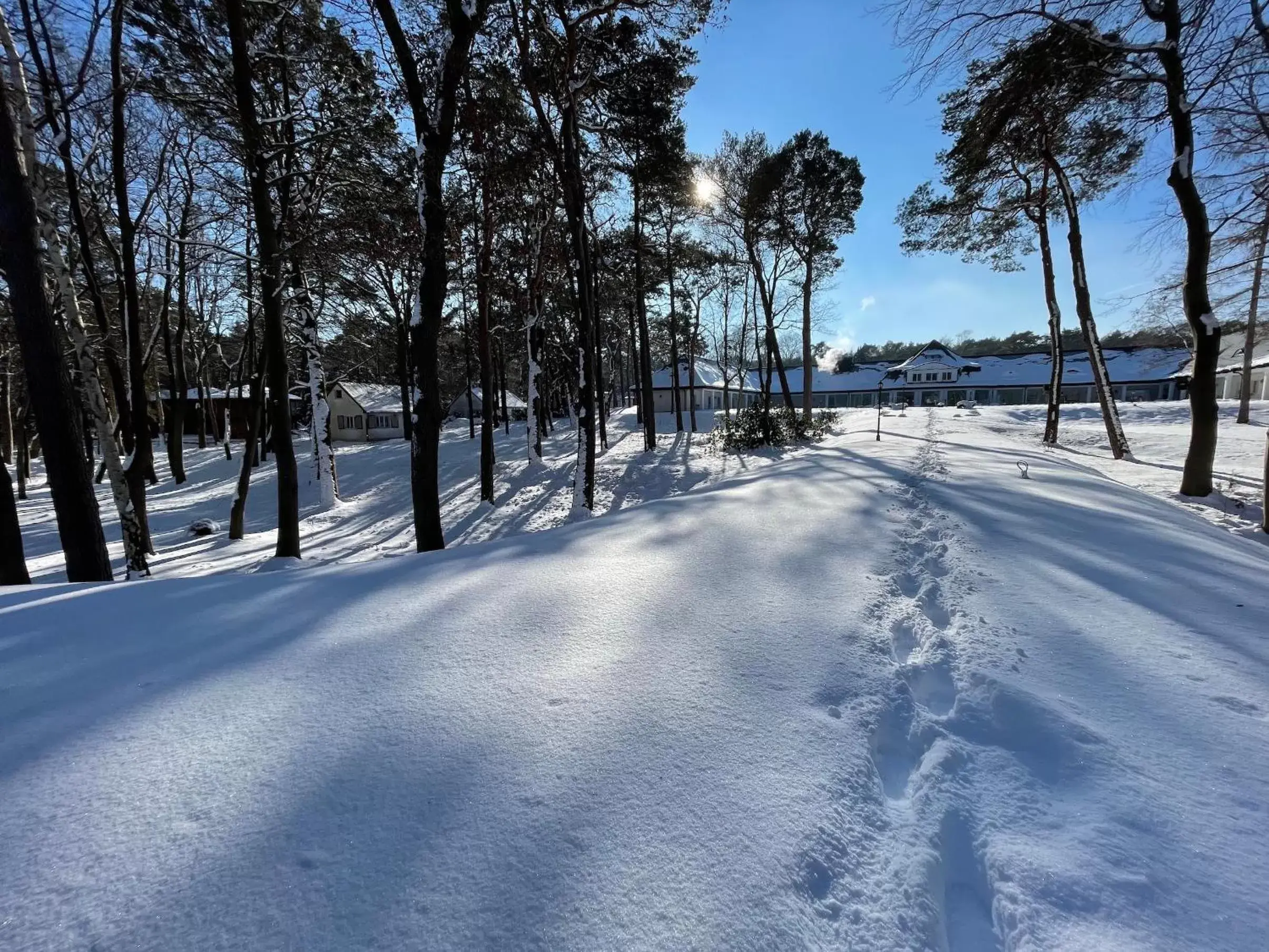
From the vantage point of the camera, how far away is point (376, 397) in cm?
3512

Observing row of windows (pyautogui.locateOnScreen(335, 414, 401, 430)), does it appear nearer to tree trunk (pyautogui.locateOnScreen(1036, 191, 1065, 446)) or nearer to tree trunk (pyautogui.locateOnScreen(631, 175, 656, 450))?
tree trunk (pyautogui.locateOnScreen(631, 175, 656, 450))

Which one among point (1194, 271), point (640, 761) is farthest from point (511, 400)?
point (640, 761)

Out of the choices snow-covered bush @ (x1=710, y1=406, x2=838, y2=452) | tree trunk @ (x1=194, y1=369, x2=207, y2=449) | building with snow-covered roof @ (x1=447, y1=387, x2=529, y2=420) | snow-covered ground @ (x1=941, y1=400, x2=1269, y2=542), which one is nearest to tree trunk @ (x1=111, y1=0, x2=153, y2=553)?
snow-covered bush @ (x1=710, y1=406, x2=838, y2=452)

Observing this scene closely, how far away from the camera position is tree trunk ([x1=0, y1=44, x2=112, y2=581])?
452 cm

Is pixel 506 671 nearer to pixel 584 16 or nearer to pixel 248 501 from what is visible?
pixel 584 16

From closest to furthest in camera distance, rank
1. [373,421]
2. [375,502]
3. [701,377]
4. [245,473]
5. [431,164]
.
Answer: [431,164]
[245,473]
[375,502]
[373,421]
[701,377]

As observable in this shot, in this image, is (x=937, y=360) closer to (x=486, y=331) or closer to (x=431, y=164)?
(x=486, y=331)

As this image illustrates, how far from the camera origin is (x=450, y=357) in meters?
27.4

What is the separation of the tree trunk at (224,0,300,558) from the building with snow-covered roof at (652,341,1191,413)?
27033 mm

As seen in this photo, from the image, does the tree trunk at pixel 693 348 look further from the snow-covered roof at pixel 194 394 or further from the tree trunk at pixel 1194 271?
the snow-covered roof at pixel 194 394

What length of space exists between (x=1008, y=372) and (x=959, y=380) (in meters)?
3.52

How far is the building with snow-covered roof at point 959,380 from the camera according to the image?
36062 mm

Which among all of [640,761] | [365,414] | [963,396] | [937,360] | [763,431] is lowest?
[640,761]


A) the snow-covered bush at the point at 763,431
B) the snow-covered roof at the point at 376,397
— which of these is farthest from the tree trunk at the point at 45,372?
the snow-covered roof at the point at 376,397
